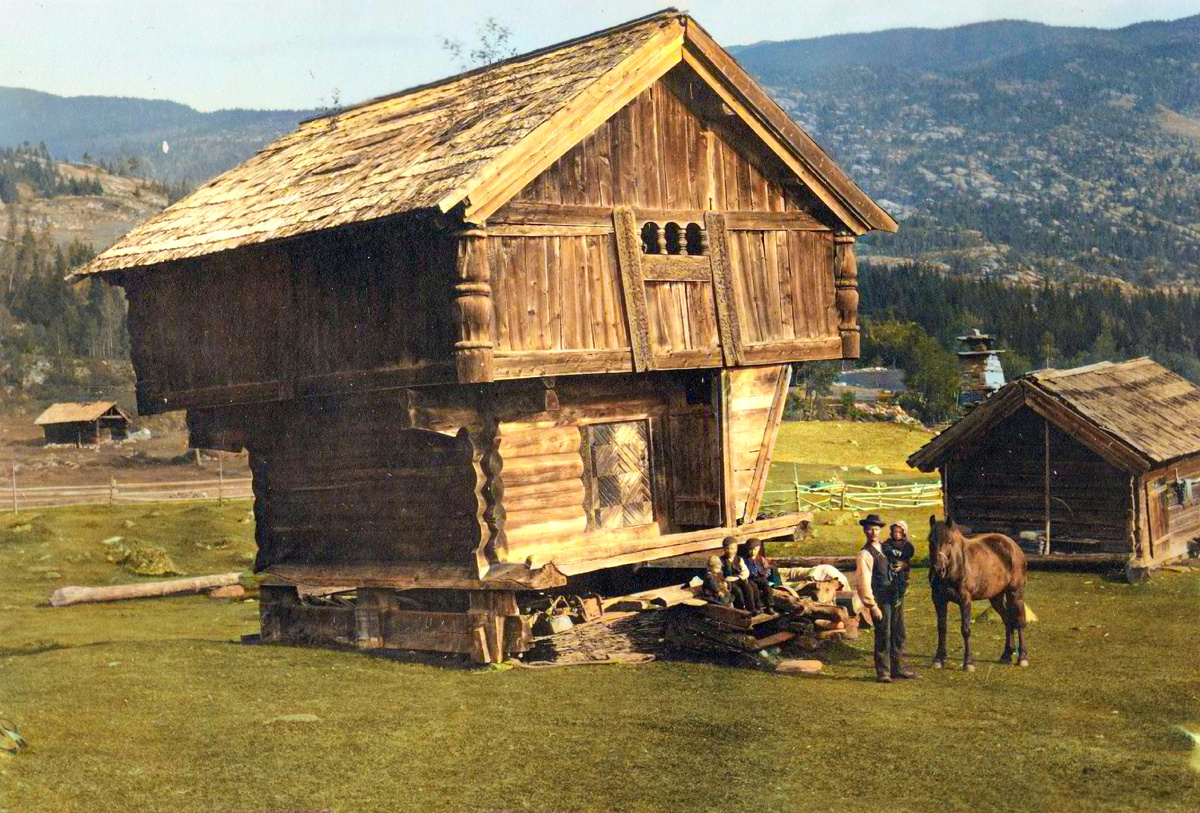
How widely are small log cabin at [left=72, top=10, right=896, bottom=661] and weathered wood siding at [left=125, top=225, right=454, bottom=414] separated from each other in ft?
0.15

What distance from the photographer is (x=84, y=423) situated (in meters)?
93.6

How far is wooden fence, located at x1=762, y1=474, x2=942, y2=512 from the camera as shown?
42.8 m

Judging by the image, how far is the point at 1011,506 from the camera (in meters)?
29.3

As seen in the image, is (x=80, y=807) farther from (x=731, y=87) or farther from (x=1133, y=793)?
(x=731, y=87)

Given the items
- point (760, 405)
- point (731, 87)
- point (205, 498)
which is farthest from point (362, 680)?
point (205, 498)

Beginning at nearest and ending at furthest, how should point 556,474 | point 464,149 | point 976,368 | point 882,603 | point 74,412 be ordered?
point 882,603, point 464,149, point 556,474, point 976,368, point 74,412

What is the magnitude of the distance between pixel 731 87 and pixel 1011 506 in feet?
41.1

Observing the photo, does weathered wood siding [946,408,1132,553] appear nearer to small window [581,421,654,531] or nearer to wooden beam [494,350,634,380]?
small window [581,421,654,531]

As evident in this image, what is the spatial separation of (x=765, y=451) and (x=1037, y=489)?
855cm

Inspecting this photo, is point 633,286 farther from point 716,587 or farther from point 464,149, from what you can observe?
point 716,587

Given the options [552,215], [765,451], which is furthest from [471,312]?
[765,451]

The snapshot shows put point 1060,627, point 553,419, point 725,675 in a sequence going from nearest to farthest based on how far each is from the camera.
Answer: point 725,675, point 553,419, point 1060,627

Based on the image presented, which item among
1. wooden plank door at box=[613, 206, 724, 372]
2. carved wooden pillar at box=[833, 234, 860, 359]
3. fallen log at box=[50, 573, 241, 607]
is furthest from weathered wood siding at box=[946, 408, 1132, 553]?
fallen log at box=[50, 573, 241, 607]

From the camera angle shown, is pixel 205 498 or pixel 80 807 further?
pixel 205 498
